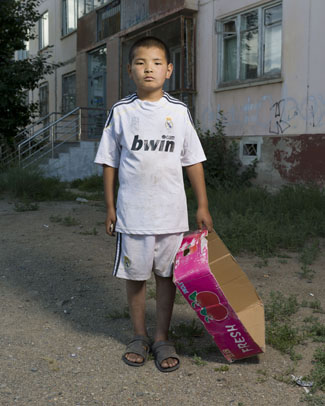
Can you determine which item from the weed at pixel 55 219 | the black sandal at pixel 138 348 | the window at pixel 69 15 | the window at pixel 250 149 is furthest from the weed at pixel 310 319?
the window at pixel 69 15

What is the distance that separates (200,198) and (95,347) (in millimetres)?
1065

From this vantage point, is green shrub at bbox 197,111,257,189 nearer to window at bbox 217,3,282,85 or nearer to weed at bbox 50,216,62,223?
window at bbox 217,3,282,85

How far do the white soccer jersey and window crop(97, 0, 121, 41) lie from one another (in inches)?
454

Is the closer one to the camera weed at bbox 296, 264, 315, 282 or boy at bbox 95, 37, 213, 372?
boy at bbox 95, 37, 213, 372

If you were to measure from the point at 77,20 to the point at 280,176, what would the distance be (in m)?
10.3

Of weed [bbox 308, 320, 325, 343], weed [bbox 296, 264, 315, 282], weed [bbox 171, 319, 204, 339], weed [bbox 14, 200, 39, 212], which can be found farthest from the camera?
weed [bbox 14, 200, 39, 212]

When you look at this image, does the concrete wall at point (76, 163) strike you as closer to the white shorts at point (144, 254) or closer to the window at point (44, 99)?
the window at point (44, 99)

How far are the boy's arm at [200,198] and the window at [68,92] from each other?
590 inches

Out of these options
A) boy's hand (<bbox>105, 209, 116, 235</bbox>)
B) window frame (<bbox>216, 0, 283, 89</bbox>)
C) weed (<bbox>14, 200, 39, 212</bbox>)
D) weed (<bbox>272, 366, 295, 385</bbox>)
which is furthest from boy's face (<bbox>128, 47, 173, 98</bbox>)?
window frame (<bbox>216, 0, 283, 89</bbox>)

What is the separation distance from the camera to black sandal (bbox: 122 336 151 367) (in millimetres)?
2542

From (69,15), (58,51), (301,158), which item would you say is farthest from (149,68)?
(58,51)

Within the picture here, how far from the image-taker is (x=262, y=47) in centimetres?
900

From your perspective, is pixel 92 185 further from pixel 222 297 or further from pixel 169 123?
pixel 222 297

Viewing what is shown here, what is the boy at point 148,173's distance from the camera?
8.15 ft
